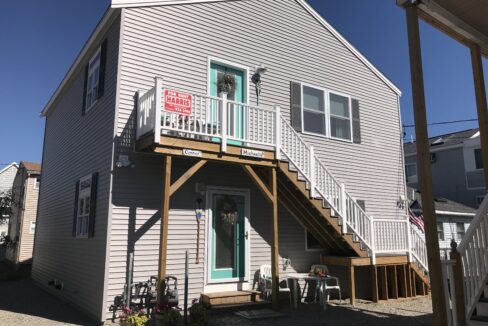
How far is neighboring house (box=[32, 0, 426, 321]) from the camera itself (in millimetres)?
8070

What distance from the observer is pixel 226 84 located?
986 centimetres

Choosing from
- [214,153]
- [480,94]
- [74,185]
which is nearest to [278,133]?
[214,153]

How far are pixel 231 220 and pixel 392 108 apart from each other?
7362mm

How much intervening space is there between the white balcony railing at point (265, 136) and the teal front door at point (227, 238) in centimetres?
146

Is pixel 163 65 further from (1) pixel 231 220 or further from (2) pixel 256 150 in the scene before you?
(1) pixel 231 220

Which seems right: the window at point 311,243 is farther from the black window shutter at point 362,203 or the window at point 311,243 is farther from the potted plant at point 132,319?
the potted plant at point 132,319

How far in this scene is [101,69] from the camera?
9461 millimetres

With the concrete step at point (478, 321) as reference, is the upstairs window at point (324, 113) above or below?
above

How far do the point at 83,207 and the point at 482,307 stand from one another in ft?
27.6

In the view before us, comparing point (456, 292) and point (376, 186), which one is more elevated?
point (376, 186)

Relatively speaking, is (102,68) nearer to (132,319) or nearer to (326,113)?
(132,319)

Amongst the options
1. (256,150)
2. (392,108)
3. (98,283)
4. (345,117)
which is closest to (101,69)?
(256,150)

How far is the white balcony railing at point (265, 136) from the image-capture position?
7641 mm

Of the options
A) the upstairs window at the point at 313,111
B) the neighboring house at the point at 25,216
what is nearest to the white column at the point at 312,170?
the upstairs window at the point at 313,111
